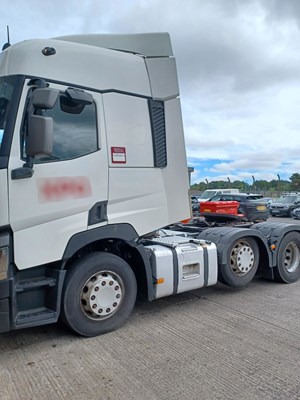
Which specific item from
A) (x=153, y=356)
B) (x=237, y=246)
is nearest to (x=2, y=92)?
(x=153, y=356)

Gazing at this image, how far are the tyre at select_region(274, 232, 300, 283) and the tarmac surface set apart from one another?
112 cm

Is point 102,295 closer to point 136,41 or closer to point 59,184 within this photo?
point 59,184

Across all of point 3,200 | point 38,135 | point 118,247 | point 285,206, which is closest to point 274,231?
point 118,247

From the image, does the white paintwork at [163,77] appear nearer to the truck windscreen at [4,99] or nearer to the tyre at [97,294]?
the truck windscreen at [4,99]

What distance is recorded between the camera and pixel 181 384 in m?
3.00

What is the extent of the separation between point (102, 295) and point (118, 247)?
65 centimetres

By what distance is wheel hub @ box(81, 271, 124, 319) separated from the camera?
3.86m

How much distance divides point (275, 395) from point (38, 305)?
2.35 metres

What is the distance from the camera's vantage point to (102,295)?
3.95 meters

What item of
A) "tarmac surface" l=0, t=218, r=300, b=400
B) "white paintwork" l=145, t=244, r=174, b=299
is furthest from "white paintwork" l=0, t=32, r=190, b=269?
"tarmac surface" l=0, t=218, r=300, b=400

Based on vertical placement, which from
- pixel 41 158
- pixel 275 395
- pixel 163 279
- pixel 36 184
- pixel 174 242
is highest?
pixel 41 158

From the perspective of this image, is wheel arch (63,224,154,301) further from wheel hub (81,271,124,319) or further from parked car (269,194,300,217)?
parked car (269,194,300,217)

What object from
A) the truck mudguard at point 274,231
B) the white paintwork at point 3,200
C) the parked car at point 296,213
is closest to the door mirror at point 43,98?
the white paintwork at point 3,200

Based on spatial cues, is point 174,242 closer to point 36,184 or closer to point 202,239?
point 202,239
